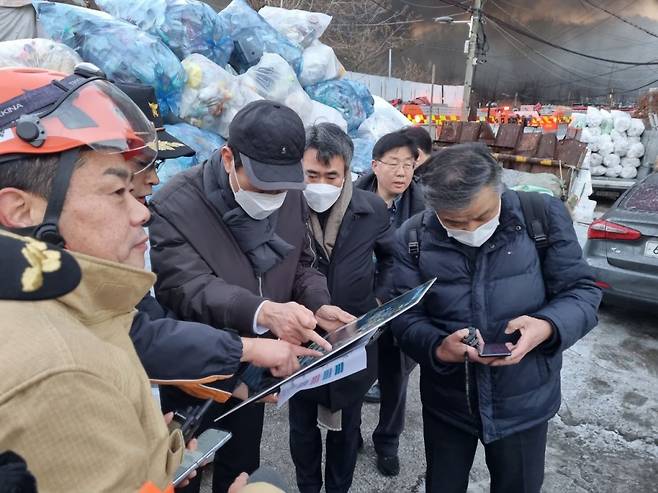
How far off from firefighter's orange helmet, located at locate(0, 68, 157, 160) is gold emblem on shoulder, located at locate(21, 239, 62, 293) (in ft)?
0.96

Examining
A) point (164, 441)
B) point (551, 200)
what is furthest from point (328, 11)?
point (164, 441)

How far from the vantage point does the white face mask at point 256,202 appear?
5.32ft

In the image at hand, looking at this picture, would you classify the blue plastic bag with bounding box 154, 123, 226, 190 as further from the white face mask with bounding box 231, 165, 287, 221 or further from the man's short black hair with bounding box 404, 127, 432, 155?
the white face mask with bounding box 231, 165, 287, 221

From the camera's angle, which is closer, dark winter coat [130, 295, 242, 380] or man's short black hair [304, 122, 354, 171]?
dark winter coat [130, 295, 242, 380]

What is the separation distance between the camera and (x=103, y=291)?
31.5 inches

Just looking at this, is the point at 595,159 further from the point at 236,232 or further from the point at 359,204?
the point at 236,232

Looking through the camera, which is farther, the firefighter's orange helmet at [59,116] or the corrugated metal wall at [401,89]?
the corrugated metal wall at [401,89]

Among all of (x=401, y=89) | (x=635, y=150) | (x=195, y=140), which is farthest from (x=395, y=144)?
(x=401, y=89)

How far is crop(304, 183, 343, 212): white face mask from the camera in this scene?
2182 millimetres

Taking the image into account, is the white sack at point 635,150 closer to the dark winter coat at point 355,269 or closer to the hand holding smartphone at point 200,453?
the dark winter coat at point 355,269

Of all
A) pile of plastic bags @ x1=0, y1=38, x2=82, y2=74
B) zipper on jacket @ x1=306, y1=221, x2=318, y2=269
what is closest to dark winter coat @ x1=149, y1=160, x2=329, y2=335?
zipper on jacket @ x1=306, y1=221, x2=318, y2=269

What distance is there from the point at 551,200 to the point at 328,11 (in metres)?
16.5

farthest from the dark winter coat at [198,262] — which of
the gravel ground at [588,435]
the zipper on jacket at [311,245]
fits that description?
the gravel ground at [588,435]

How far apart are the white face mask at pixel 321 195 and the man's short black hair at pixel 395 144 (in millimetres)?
749
